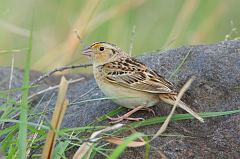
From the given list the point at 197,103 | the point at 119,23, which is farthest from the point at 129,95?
the point at 119,23

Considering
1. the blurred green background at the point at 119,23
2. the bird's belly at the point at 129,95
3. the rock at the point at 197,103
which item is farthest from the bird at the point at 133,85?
the blurred green background at the point at 119,23

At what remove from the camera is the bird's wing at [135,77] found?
5.41 metres

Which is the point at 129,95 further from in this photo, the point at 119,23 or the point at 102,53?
the point at 119,23

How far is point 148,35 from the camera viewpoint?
31.7ft

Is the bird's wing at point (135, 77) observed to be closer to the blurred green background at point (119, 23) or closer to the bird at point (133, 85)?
the bird at point (133, 85)

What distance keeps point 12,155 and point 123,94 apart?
3.40ft

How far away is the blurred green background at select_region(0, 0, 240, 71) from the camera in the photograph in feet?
29.3

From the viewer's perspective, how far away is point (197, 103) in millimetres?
5574

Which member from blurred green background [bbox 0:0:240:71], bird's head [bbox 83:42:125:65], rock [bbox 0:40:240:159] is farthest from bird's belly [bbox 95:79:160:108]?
blurred green background [bbox 0:0:240:71]

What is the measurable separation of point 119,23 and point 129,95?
3979 mm

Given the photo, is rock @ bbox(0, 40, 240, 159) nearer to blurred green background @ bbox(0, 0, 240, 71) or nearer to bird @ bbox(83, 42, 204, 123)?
bird @ bbox(83, 42, 204, 123)

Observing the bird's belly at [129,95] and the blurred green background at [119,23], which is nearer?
the bird's belly at [129,95]

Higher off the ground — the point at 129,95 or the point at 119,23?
the point at 119,23

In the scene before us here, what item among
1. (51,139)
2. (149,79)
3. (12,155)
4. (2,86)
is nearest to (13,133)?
(12,155)
